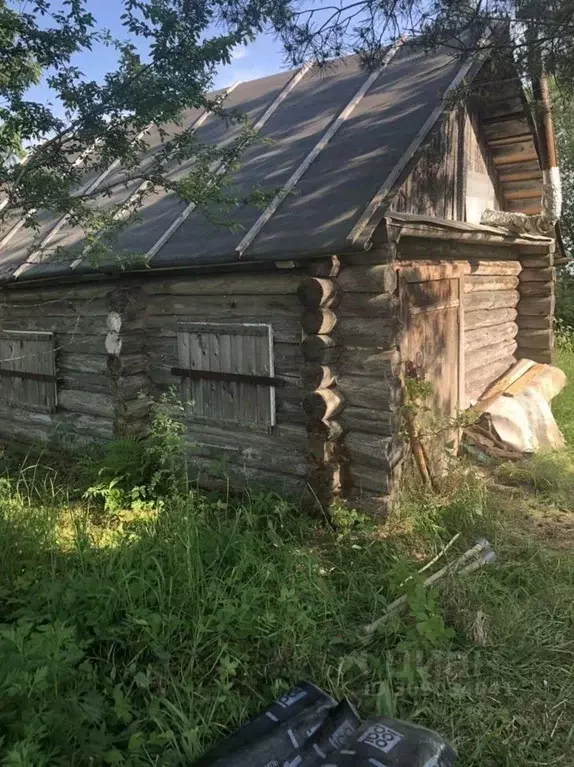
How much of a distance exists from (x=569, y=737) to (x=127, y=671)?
2.37 metres

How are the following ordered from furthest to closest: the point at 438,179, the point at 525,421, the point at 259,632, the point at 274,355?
the point at 525,421, the point at 438,179, the point at 274,355, the point at 259,632

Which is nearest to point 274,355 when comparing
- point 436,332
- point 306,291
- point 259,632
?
point 306,291

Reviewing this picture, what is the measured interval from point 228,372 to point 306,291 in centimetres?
136

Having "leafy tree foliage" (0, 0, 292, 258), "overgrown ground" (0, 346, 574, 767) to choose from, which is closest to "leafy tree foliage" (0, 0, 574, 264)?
"leafy tree foliage" (0, 0, 292, 258)

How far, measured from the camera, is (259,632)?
368 cm

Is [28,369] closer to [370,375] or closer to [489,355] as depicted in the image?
[370,375]

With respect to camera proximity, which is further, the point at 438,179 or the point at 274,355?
the point at 438,179

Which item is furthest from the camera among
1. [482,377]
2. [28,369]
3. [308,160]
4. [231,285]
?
[482,377]

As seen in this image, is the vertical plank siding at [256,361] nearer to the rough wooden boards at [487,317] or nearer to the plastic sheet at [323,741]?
the rough wooden boards at [487,317]

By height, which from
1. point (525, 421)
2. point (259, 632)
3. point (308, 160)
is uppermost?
point (308, 160)

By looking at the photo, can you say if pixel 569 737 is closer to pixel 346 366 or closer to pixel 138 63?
pixel 346 366

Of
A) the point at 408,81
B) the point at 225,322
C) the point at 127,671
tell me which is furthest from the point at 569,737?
the point at 408,81

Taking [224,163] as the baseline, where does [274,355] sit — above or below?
below

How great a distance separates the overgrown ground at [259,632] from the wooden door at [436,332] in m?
1.58
